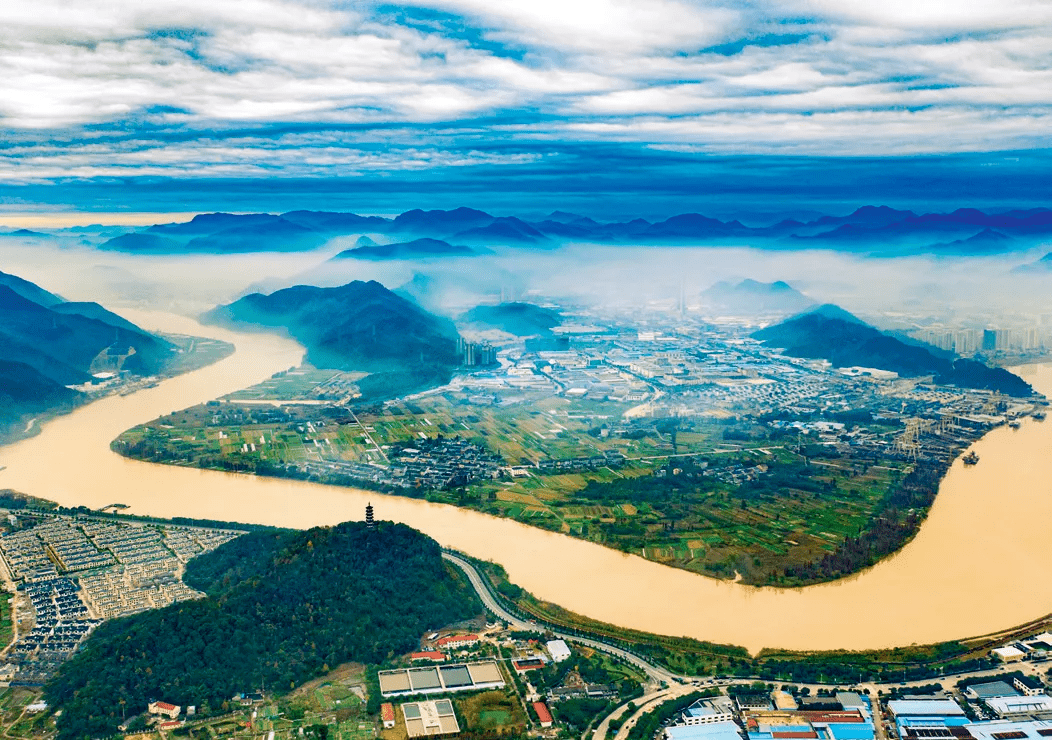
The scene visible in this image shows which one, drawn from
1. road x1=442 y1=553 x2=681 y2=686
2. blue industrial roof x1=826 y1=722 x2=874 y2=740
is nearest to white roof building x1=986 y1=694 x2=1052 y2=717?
blue industrial roof x1=826 y1=722 x2=874 y2=740

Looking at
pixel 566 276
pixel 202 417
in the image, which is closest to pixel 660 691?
pixel 202 417

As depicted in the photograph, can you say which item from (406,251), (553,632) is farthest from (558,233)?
(553,632)

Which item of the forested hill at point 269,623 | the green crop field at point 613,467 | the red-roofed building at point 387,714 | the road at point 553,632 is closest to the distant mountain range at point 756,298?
the green crop field at point 613,467

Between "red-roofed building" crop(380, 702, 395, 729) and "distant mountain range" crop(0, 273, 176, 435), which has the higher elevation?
"red-roofed building" crop(380, 702, 395, 729)

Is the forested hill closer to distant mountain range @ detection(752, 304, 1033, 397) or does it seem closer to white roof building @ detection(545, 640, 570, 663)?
white roof building @ detection(545, 640, 570, 663)

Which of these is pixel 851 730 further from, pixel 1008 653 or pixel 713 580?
pixel 713 580

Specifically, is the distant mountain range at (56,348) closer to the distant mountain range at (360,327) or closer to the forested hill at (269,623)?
the distant mountain range at (360,327)
